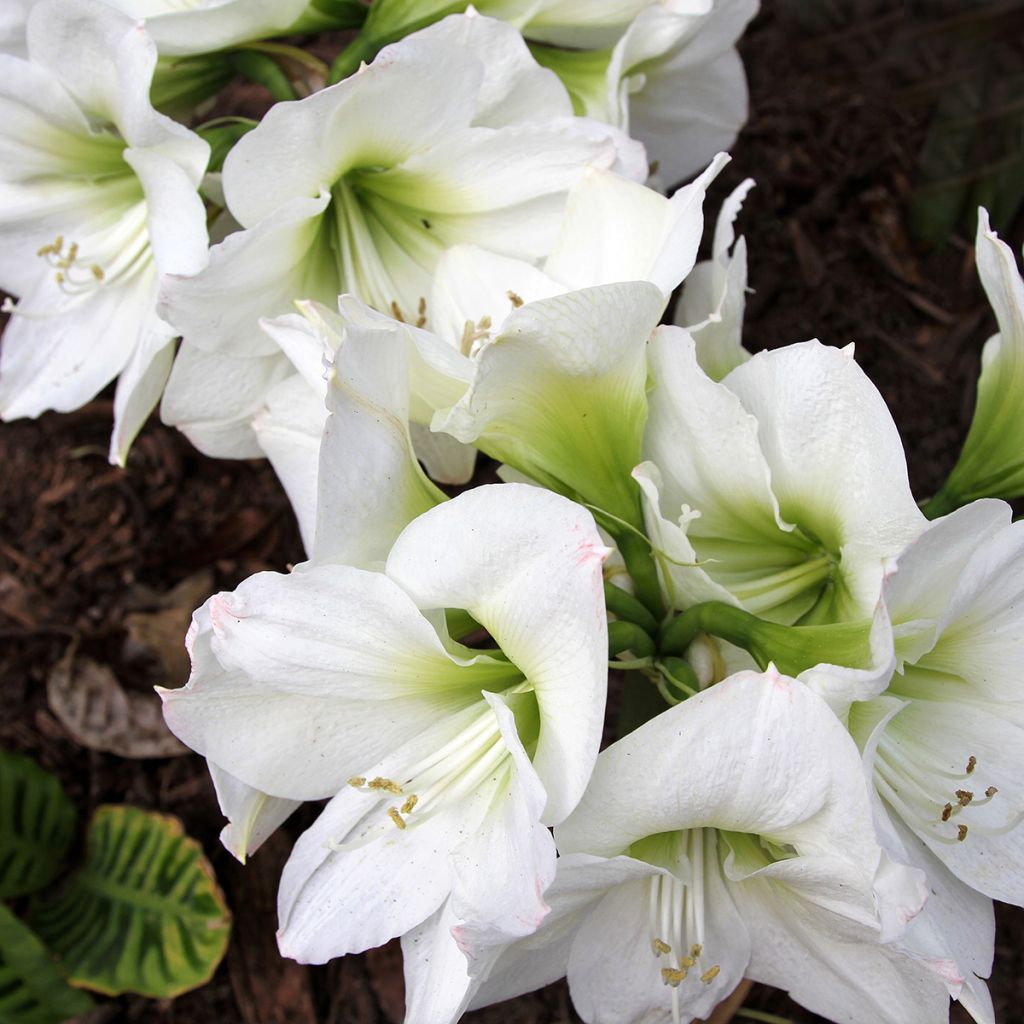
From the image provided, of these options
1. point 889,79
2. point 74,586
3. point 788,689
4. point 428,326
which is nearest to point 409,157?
point 428,326

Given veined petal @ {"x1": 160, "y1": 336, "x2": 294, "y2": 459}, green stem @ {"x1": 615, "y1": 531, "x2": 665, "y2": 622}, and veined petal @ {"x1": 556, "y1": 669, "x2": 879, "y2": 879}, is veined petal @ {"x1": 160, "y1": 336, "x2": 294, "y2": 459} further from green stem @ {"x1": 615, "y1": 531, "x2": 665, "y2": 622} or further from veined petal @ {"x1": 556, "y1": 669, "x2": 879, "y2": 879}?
veined petal @ {"x1": 556, "y1": 669, "x2": 879, "y2": 879}

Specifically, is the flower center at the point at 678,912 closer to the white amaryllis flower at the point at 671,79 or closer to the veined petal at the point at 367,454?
the veined petal at the point at 367,454

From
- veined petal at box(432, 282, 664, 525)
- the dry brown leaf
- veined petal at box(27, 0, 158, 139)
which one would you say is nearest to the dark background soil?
the dry brown leaf

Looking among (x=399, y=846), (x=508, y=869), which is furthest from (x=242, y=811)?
(x=508, y=869)

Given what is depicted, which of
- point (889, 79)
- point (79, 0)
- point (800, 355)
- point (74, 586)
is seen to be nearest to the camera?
point (800, 355)

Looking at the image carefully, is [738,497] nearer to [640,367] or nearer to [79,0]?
[640,367]

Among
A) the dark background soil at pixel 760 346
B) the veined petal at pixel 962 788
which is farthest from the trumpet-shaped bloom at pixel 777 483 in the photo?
the dark background soil at pixel 760 346
